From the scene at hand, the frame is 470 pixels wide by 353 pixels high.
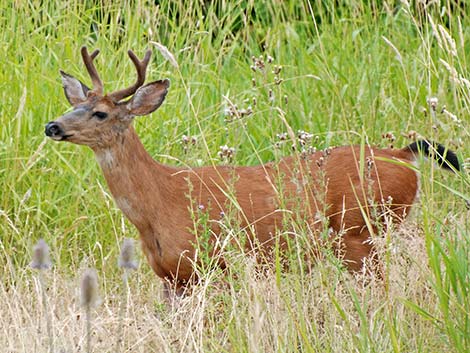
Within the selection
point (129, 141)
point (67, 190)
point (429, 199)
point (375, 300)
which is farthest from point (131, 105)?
point (429, 199)

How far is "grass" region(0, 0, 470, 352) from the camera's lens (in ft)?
11.3

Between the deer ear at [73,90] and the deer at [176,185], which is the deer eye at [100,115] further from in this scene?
the deer ear at [73,90]

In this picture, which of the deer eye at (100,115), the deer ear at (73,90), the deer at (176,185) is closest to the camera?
the deer at (176,185)

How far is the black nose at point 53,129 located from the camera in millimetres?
4465

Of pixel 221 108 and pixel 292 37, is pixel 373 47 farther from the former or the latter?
pixel 221 108

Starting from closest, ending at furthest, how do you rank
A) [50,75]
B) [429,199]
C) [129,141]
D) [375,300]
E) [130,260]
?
[130,260], [429,199], [375,300], [129,141], [50,75]

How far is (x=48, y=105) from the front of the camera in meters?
5.53

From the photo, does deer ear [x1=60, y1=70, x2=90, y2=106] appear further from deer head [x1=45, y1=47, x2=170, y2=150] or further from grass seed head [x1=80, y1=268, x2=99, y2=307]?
grass seed head [x1=80, y1=268, x2=99, y2=307]

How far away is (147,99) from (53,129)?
0.52 metres

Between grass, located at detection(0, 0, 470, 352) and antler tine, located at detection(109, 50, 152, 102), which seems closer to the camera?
grass, located at detection(0, 0, 470, 352)

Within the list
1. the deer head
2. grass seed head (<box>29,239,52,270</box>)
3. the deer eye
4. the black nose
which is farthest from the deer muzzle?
grass seed head (<box>29,239,52,270</box>)

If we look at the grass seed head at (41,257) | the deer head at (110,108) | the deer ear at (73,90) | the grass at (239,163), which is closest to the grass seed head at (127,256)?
the grass seed head at (41,257)

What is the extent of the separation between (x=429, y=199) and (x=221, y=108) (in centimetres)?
263

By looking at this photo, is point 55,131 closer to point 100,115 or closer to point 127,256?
point 100,115
